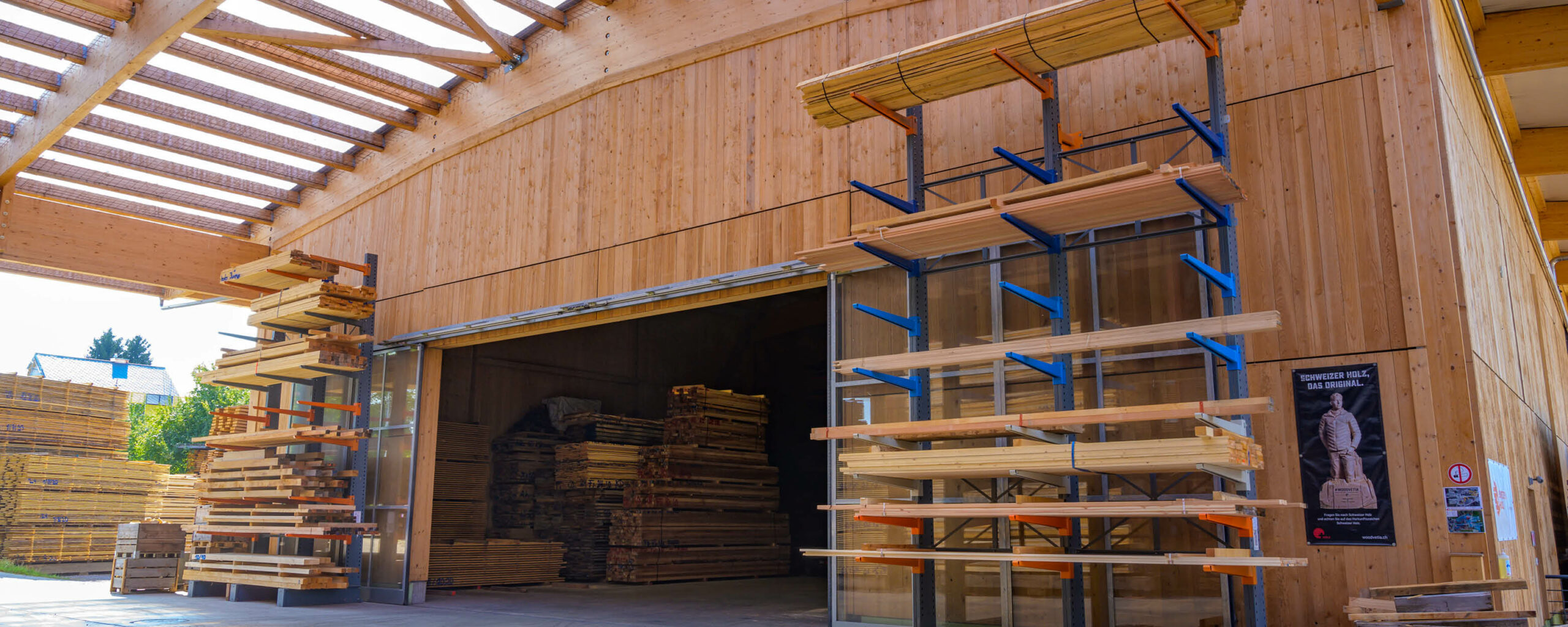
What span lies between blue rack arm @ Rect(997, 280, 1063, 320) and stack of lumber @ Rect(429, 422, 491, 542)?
1261 centimetres

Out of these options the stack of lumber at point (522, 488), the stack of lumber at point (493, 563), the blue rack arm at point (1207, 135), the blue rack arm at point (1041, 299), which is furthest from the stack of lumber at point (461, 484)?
the blue rack arm at point (1207, 135)

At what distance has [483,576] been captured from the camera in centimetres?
1817

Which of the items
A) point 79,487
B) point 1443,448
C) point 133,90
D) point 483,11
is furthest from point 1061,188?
point 79,487

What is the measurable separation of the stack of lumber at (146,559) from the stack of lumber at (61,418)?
7732 mm

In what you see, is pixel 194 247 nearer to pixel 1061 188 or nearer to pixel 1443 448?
pixel 1061 188

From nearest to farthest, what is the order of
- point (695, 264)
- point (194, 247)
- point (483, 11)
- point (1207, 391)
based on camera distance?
point (1207, 391)
point (695, 264)
point (483, 11)
point (194, 247)

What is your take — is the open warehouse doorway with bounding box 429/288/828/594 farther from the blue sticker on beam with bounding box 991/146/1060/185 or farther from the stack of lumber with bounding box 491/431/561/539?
the blue sticker on beam with bounding box 991/146/1060/185

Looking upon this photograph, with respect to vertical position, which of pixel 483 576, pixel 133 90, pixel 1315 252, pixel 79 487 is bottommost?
pixel 483 576

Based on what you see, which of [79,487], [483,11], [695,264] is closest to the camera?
[695,264]

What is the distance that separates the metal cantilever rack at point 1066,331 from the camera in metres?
8.16

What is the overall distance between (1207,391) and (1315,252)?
147cm

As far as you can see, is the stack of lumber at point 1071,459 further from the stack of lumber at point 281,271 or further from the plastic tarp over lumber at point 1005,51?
the stack of lumber at point 281,271

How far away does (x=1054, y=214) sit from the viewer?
875cm

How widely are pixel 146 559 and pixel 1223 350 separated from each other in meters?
17.3
